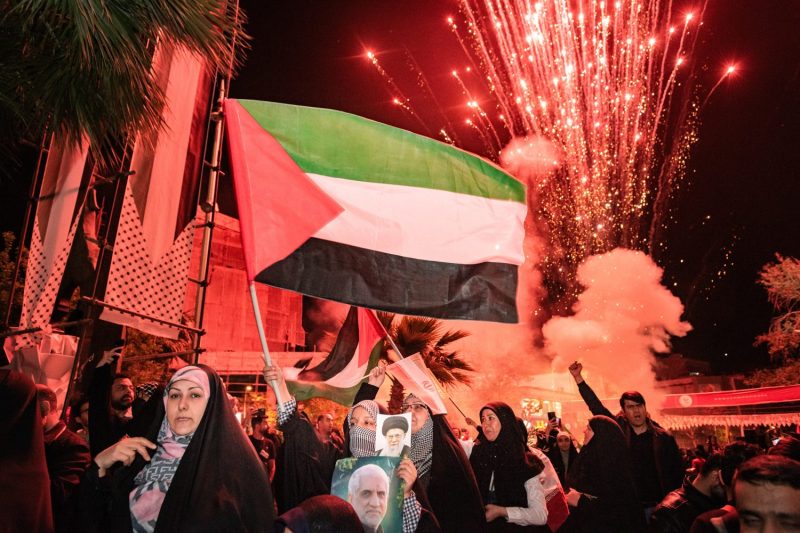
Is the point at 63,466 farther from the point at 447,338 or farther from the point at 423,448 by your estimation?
the point at 447,338

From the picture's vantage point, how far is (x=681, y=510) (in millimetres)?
3465

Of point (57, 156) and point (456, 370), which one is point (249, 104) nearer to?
point (57, 156)

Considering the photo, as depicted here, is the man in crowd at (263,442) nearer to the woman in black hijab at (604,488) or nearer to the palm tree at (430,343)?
the woman in black hijab at (604,488)

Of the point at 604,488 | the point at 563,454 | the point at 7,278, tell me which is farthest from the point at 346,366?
the point at 7,278

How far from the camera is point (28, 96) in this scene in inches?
156

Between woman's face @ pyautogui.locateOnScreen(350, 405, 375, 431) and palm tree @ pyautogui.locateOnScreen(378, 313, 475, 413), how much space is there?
1033 centimetres

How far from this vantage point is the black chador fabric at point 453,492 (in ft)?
11.7

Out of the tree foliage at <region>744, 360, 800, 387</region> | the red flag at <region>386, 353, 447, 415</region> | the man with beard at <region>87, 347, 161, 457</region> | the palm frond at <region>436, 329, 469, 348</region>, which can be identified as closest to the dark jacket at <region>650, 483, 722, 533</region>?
the red flag at <region>386, 353, 447, 415</region>

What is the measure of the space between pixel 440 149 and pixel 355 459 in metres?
2.50

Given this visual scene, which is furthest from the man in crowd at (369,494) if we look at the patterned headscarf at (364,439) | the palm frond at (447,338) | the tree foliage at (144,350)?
the tree foliage at (144,350)

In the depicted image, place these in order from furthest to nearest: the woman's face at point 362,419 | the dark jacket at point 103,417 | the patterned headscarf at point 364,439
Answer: the dark jacket at point 103,417, the woman's face at point 362,419, the patterned headscarf at point 364,439

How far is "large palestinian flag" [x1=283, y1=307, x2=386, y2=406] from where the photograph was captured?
5.54m

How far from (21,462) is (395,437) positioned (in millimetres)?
1738

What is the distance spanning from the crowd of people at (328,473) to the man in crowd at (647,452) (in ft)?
0.04
